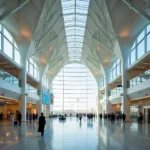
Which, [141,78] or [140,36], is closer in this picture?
[141,78]

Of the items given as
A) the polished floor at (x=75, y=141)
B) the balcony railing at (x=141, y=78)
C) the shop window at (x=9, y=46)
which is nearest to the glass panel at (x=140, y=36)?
the balcony railing at (x=141, y=78)

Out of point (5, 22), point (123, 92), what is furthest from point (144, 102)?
point (5, 22)

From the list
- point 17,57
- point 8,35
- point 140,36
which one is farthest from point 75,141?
point 17,57

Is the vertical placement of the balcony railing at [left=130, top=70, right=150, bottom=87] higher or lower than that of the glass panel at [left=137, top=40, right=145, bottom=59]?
lower

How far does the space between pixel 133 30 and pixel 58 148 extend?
88.7 feet

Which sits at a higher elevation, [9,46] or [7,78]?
[9,46]

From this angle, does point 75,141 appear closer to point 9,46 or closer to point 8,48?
point 8,48

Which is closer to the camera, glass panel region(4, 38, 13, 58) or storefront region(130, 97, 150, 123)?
glass panel region(4, 38, 13, 58)

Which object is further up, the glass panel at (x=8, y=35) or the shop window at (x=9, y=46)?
the glass panel at (x=8, y=35)

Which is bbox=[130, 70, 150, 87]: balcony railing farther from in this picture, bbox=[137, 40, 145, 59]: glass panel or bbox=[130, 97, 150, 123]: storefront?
bbox=[130, 97, 150, 123]: storefront

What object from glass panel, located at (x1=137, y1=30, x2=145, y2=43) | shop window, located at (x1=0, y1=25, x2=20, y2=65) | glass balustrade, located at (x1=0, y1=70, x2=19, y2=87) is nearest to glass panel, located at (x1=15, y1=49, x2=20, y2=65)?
shop window, located at (x1=0, y1=25, x2=20, y2=65)

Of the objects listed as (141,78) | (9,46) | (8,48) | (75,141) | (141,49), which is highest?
(9,46)

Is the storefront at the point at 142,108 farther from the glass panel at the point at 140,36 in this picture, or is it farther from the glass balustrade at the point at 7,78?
the glass balustrade at the point at 7,78

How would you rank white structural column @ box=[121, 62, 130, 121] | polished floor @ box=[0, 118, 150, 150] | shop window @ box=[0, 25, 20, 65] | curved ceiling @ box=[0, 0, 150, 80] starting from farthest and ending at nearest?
white structural column @ box=[121, 62, 130, 121]
curved ceiling @ box=[0, 0, 150, 80]
shop window @ box=[0, 25, 20, 65]
polished floor @ box=[0, 118, 150, 150]
